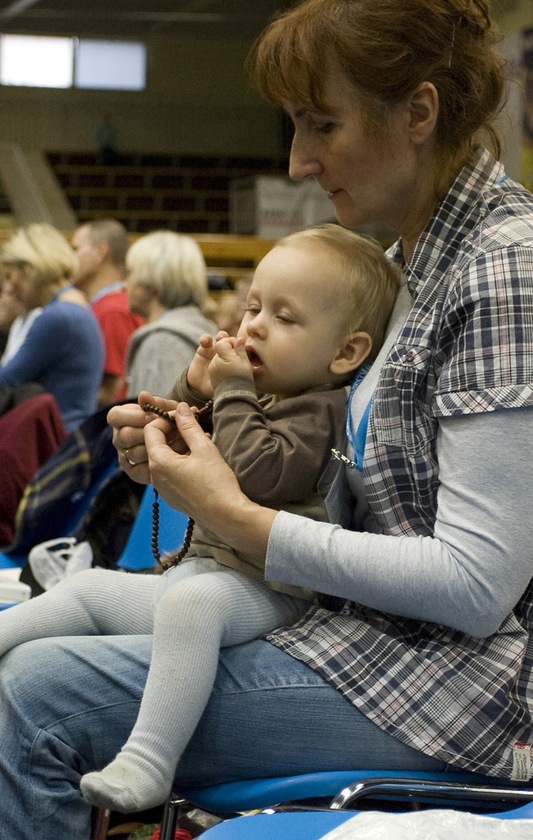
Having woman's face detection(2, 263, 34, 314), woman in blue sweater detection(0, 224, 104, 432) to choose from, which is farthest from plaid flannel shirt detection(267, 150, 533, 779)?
woman's face detection(2, 263, 34, 314)

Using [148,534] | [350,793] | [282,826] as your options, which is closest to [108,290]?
[148,534]

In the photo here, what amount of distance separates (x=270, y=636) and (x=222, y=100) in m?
15.2

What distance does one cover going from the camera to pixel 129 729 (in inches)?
54.1

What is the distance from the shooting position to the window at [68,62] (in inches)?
599

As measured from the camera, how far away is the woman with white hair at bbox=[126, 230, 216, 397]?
432 centimetres

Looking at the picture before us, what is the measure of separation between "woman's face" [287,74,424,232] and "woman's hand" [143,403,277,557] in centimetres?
38

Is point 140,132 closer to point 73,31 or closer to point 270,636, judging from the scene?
point 73,31

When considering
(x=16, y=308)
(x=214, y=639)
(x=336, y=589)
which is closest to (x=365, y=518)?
(x=336, y=589)

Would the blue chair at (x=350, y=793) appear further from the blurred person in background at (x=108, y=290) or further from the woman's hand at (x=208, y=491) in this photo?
the blurred person in background at (x=108, y=290)

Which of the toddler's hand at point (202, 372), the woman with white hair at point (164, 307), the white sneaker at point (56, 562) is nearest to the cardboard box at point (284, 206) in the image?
the woman with white hair at point (164, 307)

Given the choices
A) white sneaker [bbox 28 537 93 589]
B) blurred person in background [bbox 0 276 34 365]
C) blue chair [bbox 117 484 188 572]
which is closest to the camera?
blue chair [bbox 117 484 188 572]

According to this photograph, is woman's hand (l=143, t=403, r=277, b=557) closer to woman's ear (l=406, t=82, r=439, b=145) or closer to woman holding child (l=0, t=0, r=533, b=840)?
woman holding child (l=0, t=0, r=533, b=840)

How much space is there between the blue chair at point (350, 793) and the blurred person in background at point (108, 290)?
4.17 metres

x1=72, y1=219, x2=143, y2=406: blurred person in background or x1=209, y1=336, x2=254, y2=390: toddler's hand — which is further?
x1=72, y1=219, x2=143, y2=406: blurred person in background
